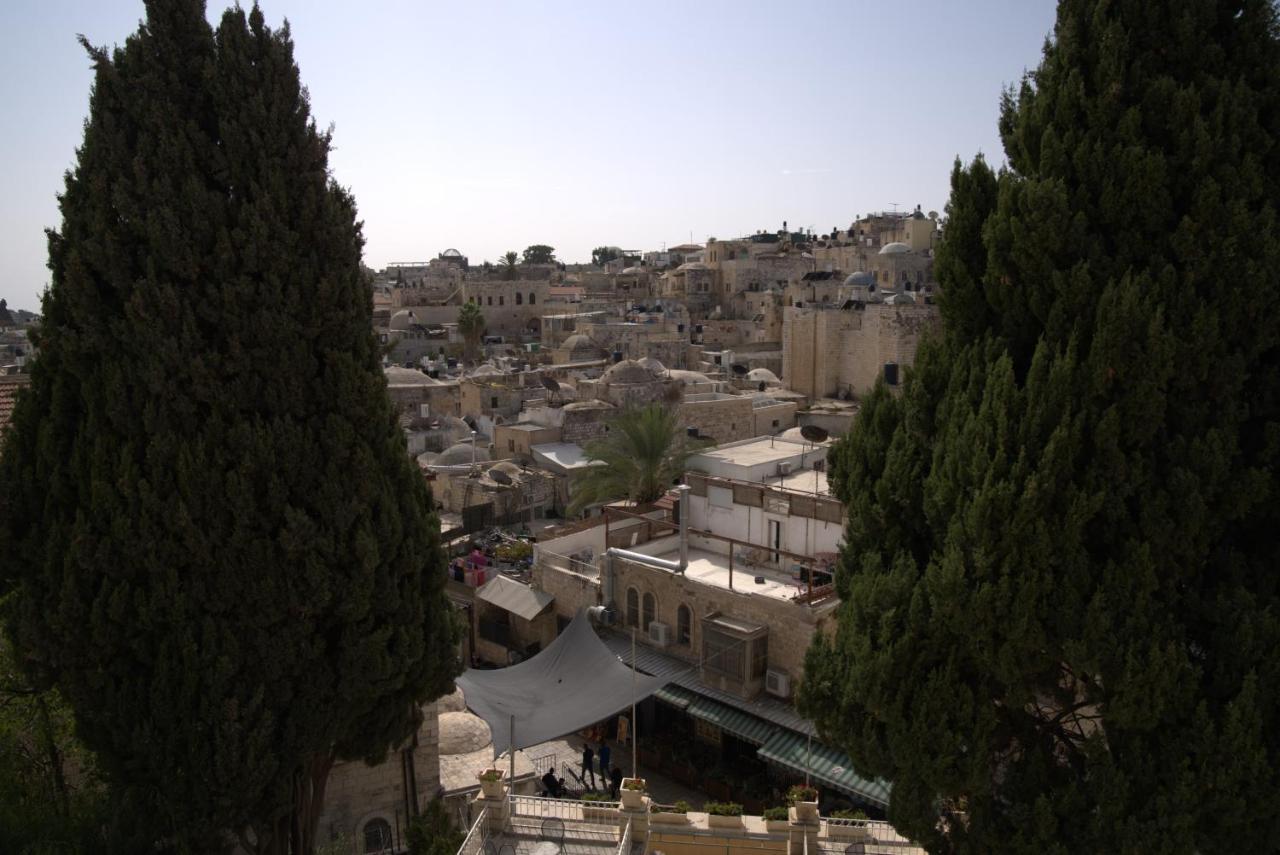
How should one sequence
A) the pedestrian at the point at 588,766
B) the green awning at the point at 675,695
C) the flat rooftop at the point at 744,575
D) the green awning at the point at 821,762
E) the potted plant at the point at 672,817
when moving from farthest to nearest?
the flat rooftop at the point at 744,575, the green awning at the point at 675,695, the pedestrian at the point at 588,766, the green awning at the point at 821,762, the potted plant at the point at 672,817

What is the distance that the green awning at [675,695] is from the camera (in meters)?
12.5

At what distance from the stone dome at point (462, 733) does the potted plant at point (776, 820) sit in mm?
3721

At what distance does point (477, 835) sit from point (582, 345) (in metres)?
33.5

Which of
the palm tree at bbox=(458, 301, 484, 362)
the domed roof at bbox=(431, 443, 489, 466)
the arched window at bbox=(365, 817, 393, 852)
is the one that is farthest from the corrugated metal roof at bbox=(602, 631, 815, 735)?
the palm tree at bbox=(458, 301, 484, 362)

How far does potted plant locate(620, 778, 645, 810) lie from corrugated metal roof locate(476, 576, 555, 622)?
6.47 m

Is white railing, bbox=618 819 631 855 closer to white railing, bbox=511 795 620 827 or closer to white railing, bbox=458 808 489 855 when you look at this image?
white railing, bbox=511 795 620 827

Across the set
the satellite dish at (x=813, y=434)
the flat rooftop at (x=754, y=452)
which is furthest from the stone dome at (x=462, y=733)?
the satellite dish at (x=813, y=434)

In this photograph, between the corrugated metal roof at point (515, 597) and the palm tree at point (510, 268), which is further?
the palm tree at point (510, 268)

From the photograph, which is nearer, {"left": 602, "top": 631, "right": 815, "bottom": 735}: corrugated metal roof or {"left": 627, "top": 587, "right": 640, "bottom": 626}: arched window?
{"left": 602, "top": 631, "right": 815, "bottom": 735}: corrugated metal roof

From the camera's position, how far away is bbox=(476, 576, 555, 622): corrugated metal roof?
608 inches

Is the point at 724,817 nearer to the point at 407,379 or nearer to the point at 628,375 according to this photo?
the point at 628,375

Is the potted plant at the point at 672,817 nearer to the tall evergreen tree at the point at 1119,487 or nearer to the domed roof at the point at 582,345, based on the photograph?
the tall evergreen tree at the point at 1119,487

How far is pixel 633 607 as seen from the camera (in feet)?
47.2

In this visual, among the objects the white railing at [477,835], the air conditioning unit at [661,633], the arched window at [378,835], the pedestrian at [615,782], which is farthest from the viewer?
the air conditioning unit at [661,633]
